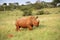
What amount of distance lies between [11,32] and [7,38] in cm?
90

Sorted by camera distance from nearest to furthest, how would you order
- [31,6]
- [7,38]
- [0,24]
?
1. [7,38]
2. [0,24]
3. [31,6]

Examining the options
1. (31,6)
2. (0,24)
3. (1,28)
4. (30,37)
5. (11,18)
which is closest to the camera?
(30,37)

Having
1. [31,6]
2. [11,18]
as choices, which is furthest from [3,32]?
[31,6]

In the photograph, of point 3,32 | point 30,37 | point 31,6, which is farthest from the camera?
point 31,6

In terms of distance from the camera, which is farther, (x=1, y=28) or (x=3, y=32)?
(x=1, y=28)

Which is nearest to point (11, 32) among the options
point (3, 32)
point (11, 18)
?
point (3, 32)

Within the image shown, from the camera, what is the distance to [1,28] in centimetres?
942

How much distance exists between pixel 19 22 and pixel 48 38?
2992mm

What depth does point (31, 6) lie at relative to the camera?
16297 mm

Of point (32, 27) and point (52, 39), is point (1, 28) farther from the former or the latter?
point (52, 39)

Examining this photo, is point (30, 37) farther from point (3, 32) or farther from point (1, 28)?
point (1, 28)

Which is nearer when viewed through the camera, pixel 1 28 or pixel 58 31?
pixel 58 31

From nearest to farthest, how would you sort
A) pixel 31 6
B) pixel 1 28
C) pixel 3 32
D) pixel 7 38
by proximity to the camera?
pixel 7 38
pixel 3 32
pixel 1 28
pixel 31 6

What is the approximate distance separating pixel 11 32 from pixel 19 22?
99 centimetres
